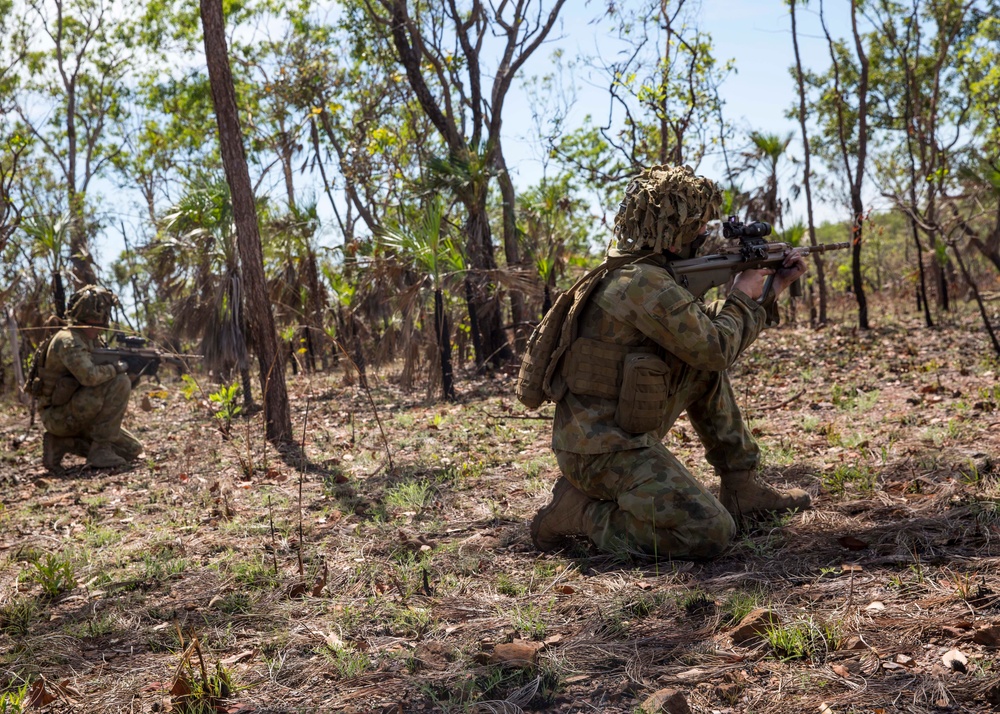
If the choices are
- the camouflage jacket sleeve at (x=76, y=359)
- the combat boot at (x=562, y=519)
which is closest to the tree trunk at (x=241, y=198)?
the camouflage jacket sleeve at (x=76, y=359)

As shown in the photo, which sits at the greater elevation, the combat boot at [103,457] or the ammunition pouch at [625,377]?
the ammunition pouch at [625,377]

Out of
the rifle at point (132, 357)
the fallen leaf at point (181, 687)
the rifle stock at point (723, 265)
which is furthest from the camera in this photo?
the rifle at point (132, 357)

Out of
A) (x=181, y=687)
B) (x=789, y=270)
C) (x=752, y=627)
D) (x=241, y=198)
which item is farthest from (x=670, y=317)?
(x=241, y=198)

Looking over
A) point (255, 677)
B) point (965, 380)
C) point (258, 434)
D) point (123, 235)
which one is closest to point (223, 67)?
point (258, 434)

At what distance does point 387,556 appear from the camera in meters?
Result: 4.30

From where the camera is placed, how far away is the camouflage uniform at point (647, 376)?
3.72m

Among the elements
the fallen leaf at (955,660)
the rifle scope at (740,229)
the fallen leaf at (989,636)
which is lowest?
the fallen leaf at (955,660)

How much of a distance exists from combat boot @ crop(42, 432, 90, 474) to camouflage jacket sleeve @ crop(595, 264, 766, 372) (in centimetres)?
633

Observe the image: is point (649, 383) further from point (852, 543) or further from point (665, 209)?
point (852, 543)

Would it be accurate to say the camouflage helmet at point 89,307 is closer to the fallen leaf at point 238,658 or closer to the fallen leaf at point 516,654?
the fallen leaf at point 238,658

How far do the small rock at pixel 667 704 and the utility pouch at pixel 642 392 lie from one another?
154cm

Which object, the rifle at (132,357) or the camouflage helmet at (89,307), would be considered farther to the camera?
the rifle at (132,357)

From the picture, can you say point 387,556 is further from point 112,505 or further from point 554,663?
point 112,505

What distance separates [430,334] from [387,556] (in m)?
6.98
